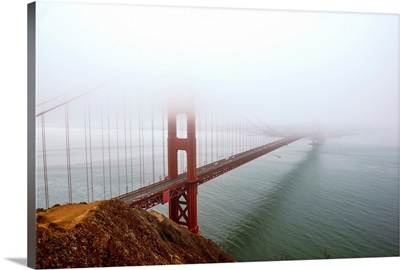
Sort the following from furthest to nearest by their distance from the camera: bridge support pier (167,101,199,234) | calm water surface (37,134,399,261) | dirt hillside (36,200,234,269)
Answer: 1. bridge support pier (167,101,199,234)
2. calm water surface (37,134,399,261)
3. dirt hillside (36,200,234,269)

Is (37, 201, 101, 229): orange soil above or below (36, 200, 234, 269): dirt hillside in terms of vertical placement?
above

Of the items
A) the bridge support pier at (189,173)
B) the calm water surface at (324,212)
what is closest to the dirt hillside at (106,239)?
the calm water surface at (324,212)

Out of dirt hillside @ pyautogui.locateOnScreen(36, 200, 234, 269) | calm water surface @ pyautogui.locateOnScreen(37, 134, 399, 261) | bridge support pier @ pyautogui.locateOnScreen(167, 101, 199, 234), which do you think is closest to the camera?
dirt hillside @ pyautogui.locateOnScreen(36, 200, 234, 269)

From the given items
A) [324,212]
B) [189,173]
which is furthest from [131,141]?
[324,212]

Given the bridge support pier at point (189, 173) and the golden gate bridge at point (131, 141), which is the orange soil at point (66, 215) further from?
the bridge support pier at point (189, 173)

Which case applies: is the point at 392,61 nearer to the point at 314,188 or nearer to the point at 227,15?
the point at 227,15

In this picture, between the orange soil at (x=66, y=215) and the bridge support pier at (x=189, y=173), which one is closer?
the orange soil at (x=66, y=215)

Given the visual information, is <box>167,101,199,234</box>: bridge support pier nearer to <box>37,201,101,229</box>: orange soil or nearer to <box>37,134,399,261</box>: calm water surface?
<box>37,134,399,261</box>: calm water surface

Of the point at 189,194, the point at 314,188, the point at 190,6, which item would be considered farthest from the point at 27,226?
the point at 314,188

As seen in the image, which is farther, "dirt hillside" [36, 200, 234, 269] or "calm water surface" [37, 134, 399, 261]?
"calm water surface" [37, 134, 399, 261]

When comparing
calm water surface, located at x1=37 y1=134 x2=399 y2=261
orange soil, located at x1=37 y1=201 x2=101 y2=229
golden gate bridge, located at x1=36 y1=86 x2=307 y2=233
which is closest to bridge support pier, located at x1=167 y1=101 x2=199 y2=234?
golden gate bridge, located at x1=36 y1=86 x2=307 y2=233
